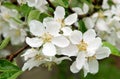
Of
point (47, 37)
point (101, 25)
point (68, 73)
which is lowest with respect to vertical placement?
point (68, 73)

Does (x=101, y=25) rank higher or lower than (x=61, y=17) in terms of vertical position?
lower

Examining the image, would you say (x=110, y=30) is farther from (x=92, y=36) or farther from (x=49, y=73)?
(x=49, y=73)

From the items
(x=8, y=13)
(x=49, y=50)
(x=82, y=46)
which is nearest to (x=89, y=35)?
(x=82, y=46)

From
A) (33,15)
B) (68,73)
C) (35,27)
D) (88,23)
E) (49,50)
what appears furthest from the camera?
(68,73)

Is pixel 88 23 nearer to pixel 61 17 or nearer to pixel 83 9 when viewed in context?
pixel 83 9

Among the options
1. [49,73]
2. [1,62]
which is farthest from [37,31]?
[49,73]

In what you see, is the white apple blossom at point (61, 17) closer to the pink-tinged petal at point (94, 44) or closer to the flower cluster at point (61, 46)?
the flower cluster at point (61, 46)

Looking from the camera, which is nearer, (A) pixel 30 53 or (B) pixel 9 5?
(A) pixel 30 53
